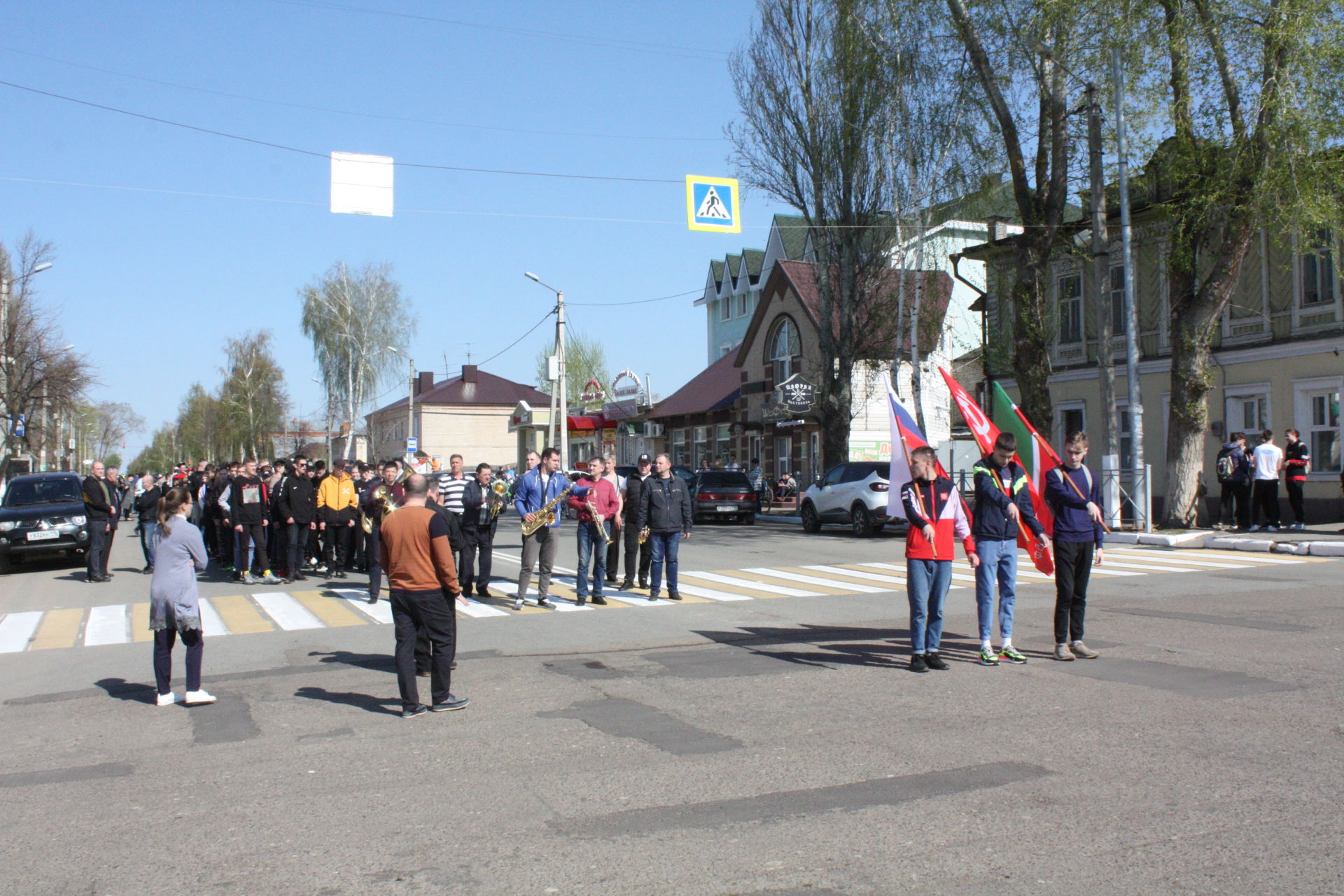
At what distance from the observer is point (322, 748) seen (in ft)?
22.1

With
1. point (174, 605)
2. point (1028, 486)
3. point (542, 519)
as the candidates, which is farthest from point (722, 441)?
point (174, 605)

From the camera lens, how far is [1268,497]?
21.1 metres

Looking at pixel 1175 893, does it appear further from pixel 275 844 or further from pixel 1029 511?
pixel 1029 511

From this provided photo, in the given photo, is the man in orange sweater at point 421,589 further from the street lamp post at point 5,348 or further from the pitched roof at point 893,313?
the street lamp post at point 5,348

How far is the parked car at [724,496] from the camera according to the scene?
3155 cm

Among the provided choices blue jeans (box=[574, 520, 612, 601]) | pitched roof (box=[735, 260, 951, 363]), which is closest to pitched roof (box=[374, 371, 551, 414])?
pitched roof (box=[735, 260, 951, 363])

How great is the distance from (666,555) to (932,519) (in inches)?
226

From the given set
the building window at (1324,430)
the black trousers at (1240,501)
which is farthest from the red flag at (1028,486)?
the building window at (1324,430)

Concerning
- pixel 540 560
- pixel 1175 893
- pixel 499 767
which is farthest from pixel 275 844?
pixel 540 560

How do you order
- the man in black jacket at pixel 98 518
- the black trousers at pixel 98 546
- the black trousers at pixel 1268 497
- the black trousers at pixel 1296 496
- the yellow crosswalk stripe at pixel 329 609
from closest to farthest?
the yellow crosswalk stripe at pixel 329 609, the man in black jacket at pixel 98 518, the black trousers at pixel 98 546, the black trousers at pixel 1296 496, the black trousers at pixel 1268 497

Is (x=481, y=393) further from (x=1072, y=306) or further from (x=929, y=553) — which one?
(x=929, y=553)

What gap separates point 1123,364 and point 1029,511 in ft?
75.4

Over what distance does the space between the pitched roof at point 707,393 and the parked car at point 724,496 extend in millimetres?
14611

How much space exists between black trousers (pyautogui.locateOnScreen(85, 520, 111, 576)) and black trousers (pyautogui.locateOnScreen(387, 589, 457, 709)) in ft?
42.0
